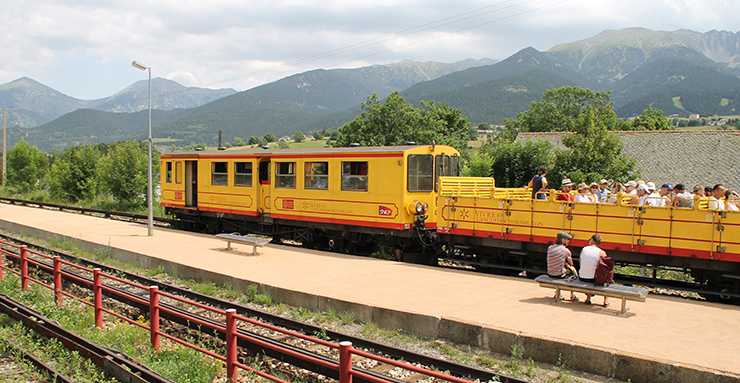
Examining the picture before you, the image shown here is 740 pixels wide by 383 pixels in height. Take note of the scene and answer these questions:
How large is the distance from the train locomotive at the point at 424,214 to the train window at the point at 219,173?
0.12ft

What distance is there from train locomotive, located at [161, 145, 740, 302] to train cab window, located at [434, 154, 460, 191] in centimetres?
3

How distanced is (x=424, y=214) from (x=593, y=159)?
13235 millimetres

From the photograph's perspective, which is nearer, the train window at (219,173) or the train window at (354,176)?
the train window at (354,176)

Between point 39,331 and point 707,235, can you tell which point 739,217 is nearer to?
point 707,235

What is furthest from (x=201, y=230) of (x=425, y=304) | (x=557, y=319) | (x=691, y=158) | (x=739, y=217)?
(x=691, y=158)

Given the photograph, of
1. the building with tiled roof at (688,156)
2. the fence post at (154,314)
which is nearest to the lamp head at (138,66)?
the fence post at (154,314)

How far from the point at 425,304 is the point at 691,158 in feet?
109

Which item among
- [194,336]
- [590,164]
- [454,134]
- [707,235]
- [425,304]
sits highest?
[454,134]

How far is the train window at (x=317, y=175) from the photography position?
15.7m

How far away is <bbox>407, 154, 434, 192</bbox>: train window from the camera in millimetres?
14195

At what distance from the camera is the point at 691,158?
112 ft

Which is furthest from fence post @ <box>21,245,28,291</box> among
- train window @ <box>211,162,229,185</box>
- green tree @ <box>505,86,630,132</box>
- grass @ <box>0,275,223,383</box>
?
green tree @ <box>505,86,630,132</box>

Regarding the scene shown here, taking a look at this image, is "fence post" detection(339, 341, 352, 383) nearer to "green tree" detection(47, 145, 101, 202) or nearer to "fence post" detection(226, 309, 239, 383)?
"fence post" detection(226, 309, 239, 383)

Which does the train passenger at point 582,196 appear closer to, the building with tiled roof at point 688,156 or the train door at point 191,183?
the train door at point 191,183
